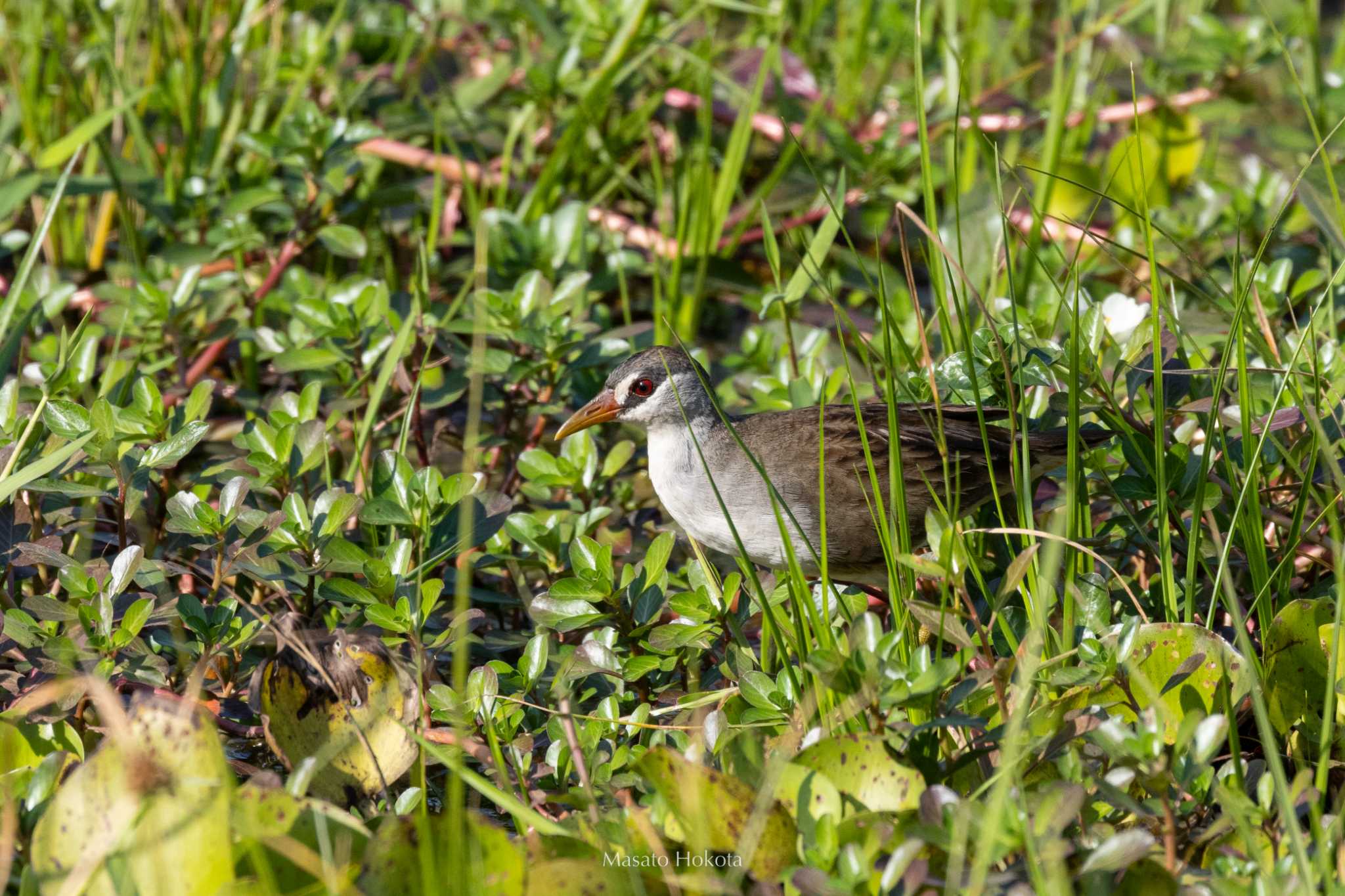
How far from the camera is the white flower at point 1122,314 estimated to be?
128 inches

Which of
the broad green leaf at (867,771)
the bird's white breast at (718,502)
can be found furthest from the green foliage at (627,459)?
the bird's white breast at (718,502)

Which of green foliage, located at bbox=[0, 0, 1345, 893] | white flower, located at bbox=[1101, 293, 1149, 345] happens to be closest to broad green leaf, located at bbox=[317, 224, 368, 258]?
green foliage, located at bbox=[0, 0, 1345, 893]

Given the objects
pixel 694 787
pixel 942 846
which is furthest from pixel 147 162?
pixel 942 846

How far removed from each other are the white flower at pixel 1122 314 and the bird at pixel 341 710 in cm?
182

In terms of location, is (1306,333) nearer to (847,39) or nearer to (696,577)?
(696,577)

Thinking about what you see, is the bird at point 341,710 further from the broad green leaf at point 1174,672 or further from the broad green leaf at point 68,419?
the broad green leaf at point 1174,672

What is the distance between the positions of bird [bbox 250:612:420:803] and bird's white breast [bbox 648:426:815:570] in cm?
87

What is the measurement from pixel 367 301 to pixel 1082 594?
1937 millimetres

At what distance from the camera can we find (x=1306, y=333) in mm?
2822

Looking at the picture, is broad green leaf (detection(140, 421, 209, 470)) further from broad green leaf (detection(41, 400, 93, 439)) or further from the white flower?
the white flower

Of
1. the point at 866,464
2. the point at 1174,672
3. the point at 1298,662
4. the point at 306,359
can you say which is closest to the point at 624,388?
the point at 866,464

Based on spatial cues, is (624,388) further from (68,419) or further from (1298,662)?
(1298,662)

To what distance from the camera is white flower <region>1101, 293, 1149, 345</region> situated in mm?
3256

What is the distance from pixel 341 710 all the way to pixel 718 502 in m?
1.02
